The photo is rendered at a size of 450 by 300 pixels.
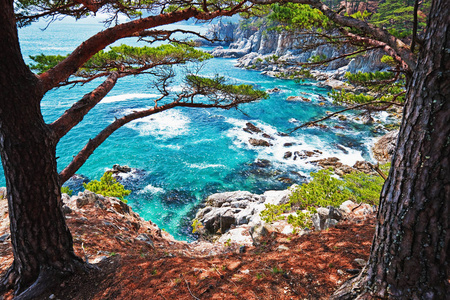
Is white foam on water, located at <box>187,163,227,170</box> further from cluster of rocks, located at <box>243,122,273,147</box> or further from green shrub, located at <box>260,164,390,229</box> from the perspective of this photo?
green shrub, located at <box>260,164,390,229</box>

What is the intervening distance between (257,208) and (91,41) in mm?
7668

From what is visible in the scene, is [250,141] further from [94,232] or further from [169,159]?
[94,232]

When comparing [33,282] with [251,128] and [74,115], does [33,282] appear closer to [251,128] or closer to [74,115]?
[74,115]

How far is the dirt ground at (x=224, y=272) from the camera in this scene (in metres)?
2.37

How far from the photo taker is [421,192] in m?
1.41

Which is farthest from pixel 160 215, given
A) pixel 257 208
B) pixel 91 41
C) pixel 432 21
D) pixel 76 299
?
pixel 432 21

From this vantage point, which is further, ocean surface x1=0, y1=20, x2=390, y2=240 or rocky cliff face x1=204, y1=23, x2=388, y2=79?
rocky cliff face x1=204, y1=23, x2=388, y2=79

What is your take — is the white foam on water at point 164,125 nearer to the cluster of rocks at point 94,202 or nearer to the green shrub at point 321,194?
the cluster of rocks at point 94,202

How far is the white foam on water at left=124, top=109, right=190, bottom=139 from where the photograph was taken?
741 inches

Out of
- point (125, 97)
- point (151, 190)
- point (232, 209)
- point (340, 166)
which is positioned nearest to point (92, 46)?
point (232, 209)

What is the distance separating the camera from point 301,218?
4.86 metres

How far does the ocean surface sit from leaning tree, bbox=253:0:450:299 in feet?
25.6

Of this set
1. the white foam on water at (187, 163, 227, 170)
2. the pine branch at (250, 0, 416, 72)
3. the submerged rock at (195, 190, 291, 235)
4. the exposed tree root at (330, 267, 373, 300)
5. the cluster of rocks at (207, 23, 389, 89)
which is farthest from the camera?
the cluster of rocks at (207, 23, 389, 89)

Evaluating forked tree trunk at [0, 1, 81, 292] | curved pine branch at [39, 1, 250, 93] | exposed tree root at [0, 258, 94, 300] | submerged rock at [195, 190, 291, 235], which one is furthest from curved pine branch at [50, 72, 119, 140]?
submerged rock at [195, 190, 291, 235]
